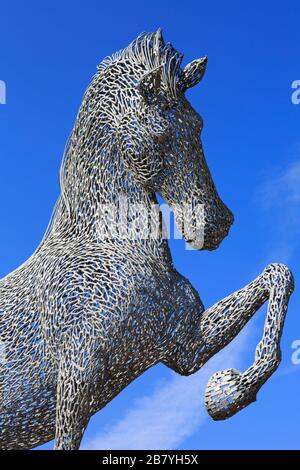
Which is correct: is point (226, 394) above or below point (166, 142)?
below

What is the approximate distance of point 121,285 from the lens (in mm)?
4969

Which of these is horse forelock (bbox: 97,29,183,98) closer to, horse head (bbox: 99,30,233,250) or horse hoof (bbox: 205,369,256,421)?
horse head (bbox: 99,30,233,250)

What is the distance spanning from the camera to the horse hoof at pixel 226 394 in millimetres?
5086

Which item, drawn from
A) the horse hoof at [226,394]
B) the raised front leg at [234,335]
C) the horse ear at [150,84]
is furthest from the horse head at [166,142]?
the horse hoof at [226,394]

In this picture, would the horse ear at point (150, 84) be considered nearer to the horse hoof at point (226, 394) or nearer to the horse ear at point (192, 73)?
the horse ear at point (192, 73)

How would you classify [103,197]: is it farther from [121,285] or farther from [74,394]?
[74,394]

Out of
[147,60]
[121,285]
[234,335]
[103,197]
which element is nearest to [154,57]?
[147,60]

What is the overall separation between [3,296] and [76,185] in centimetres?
77

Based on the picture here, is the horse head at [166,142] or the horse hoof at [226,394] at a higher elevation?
the horse head at [166,142]

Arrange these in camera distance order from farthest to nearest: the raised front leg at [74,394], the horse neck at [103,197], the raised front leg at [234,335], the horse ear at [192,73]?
the horse ear at [192,73] < the horse neck at [103,197] < the raised front leg at [234,335] < the raised front leg at [74,394]

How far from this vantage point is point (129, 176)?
523 cm

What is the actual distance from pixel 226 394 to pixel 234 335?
1.36 ft
